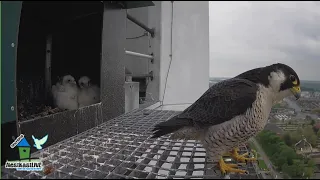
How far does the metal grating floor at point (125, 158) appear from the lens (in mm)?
1021

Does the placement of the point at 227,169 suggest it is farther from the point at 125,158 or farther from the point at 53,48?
the point at 53,48

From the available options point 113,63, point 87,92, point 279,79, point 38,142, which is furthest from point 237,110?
point 87,92

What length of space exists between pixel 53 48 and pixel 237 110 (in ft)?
6.54

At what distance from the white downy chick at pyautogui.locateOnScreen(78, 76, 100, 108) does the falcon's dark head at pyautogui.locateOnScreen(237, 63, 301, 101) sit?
1543mm

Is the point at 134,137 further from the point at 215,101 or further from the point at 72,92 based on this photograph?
the point at 72,92

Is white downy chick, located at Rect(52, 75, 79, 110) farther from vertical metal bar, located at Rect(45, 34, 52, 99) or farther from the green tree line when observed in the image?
the green tree line

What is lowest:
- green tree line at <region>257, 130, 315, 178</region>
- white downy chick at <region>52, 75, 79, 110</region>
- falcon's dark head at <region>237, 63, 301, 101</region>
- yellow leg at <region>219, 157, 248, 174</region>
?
yellow leg at <region>219, 157, 248, 174</region>

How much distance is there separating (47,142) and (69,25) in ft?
4.17

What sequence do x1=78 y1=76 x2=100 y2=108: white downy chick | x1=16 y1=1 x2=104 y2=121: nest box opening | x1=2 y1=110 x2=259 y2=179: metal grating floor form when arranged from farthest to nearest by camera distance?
x1=78 y1=76 x2=100 y2=108: white downy chick → x1=16 y1=1 x2=104 y2=121: nest box opening → x1=2 y1=110 x2=259 y2=179: metal grating floor

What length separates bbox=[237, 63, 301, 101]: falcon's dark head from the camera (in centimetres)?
108

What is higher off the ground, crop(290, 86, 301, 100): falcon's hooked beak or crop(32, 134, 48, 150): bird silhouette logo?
crop(290, 86, 301, 100): falcon's hooked beak

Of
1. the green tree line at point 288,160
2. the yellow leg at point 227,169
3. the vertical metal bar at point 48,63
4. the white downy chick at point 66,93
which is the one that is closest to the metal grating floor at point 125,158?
the yellow leg at point 227,169

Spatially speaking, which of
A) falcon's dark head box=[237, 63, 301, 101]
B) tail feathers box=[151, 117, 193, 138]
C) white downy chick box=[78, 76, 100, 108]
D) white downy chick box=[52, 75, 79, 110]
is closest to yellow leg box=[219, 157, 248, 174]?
tail feathers box=[151, 117, 193, 138]

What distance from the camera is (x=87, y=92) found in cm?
244
